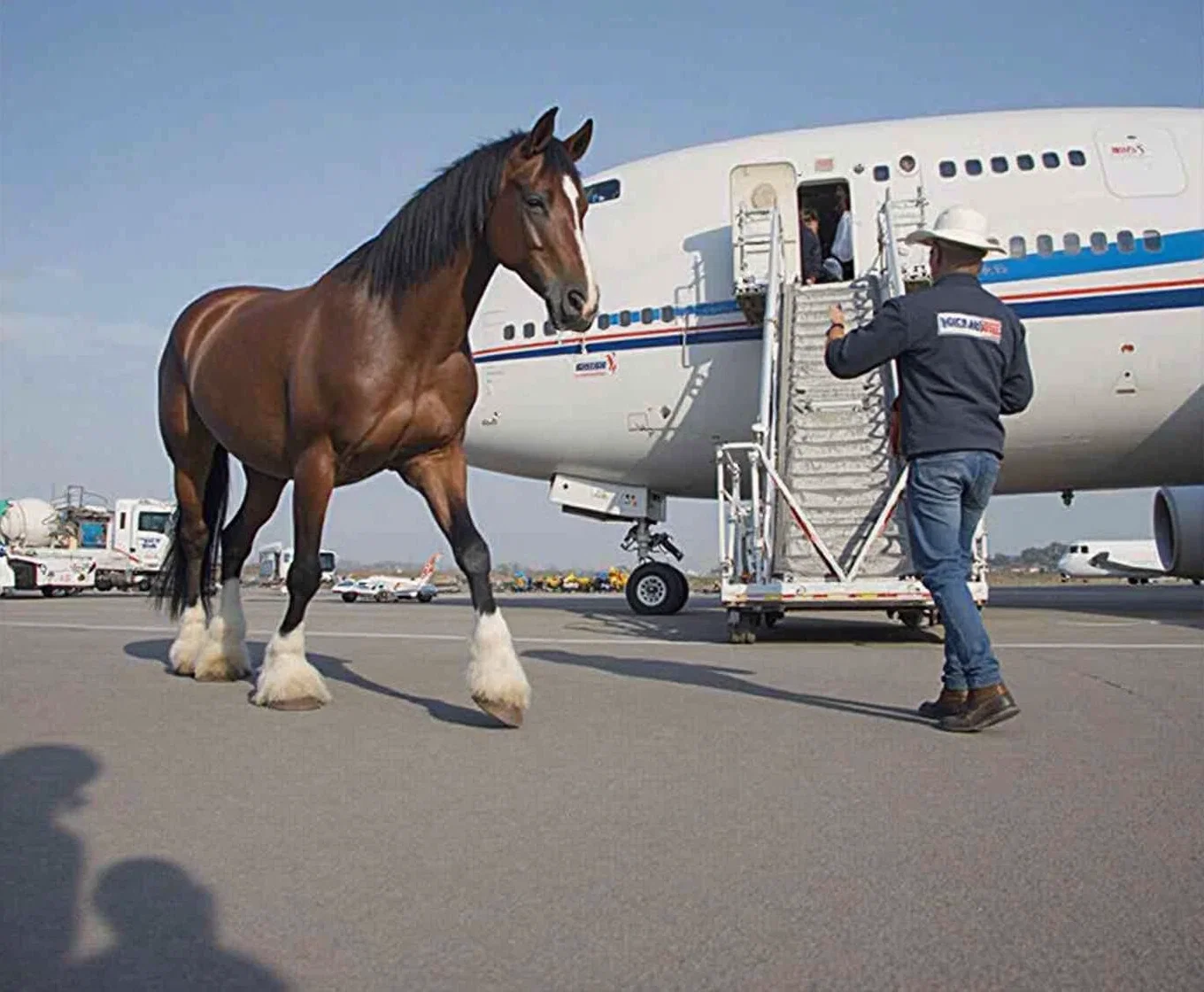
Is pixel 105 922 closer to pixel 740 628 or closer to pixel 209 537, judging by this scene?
pixel 209 537

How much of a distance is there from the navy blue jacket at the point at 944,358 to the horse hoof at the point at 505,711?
1755 mm

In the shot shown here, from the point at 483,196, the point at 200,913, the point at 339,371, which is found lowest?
the point at 200,913

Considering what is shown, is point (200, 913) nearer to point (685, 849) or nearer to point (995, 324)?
point (685, 849)

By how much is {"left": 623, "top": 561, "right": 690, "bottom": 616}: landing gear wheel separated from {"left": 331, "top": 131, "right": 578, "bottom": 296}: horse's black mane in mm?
8532

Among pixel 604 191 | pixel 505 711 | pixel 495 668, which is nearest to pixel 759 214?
pixel 604 191

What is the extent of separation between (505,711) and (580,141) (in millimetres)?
2329

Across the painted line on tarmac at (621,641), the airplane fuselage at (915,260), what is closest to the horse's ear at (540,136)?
the painted line on tarmac at (621,641)

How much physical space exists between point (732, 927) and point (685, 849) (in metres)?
0.51

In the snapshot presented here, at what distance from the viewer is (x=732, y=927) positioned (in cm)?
201

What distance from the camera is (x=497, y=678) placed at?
425cm

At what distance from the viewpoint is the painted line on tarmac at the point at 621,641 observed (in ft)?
23.5

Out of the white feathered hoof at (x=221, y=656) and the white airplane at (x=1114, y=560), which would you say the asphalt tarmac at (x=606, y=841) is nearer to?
the white feathered hoof at (x=221, y=656)

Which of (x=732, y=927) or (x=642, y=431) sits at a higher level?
(x=642, y=431)

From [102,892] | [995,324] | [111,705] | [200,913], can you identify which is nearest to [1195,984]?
[200,913]
